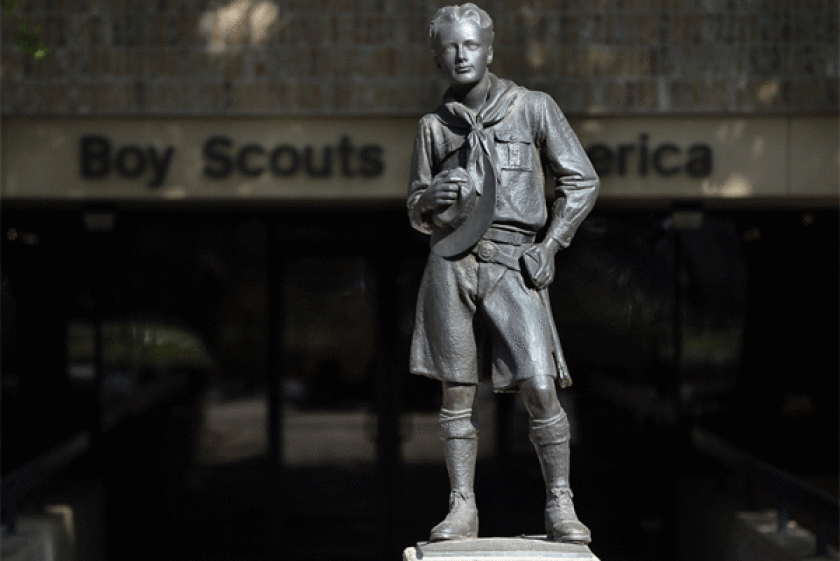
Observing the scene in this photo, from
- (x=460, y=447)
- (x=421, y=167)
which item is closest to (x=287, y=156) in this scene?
(x=421, y=167)

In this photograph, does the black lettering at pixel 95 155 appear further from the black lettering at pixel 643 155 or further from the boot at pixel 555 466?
the boot at pixel 555 466

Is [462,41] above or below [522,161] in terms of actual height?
above

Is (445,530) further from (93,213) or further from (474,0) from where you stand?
(93,213)

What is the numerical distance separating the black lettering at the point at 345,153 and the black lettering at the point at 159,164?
4.53 ft

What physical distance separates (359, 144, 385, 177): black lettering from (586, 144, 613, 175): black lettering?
1.70m

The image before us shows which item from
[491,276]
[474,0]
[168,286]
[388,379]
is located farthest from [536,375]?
[168,286]

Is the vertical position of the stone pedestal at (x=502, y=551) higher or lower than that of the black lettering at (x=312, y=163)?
lower

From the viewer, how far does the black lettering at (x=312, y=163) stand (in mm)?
9312

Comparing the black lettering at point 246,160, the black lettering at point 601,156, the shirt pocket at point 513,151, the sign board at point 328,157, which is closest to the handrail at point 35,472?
the sign board at point 328,157

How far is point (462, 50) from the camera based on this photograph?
15.7 feet

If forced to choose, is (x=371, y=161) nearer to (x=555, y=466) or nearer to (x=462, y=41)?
(x=462, y=41)

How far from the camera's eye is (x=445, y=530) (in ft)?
15.3

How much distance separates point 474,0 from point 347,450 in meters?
4.35

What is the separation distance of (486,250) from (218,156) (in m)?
5.00
